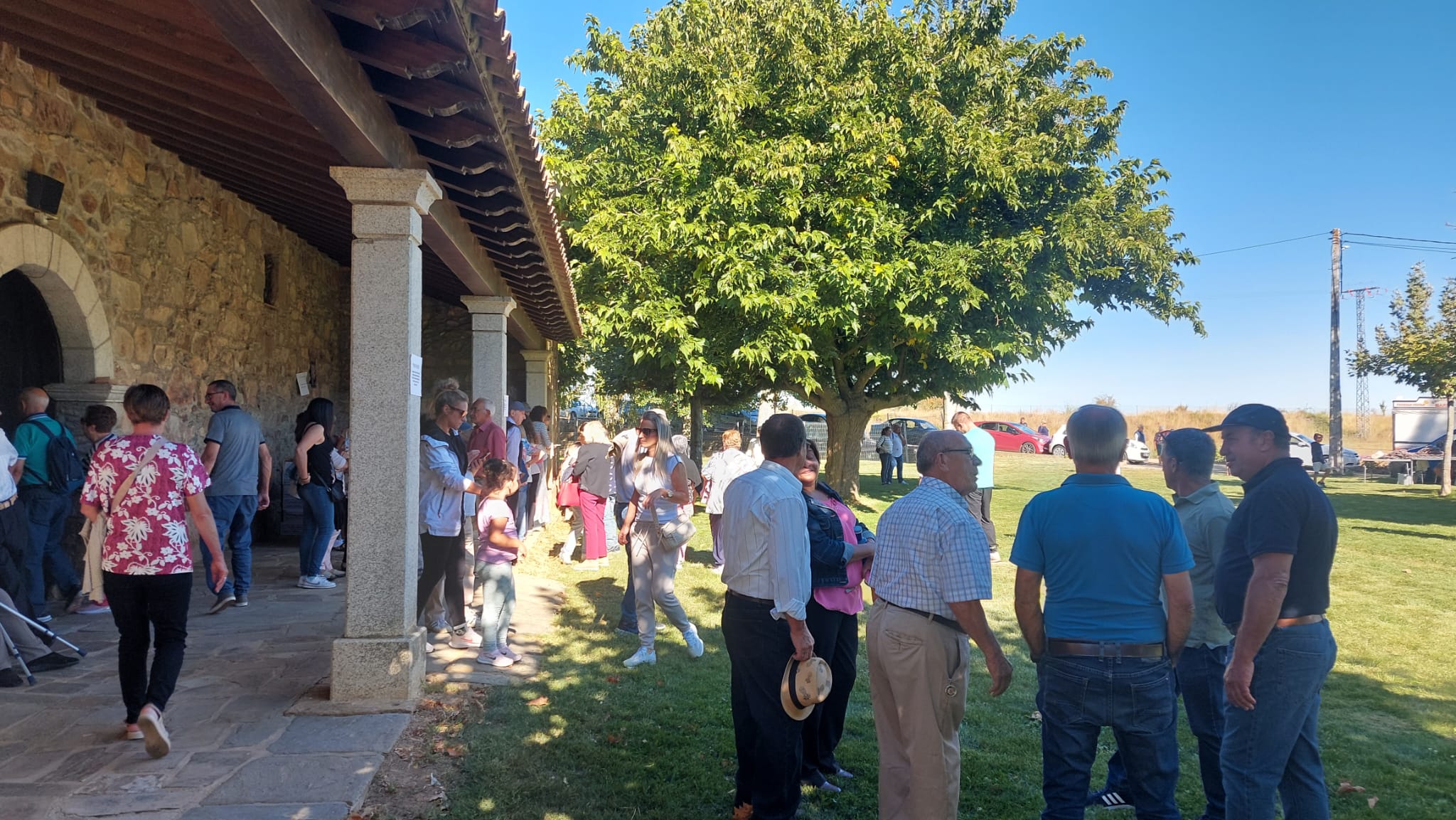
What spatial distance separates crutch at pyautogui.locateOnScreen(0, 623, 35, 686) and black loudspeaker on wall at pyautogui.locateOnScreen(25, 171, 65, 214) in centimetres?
258

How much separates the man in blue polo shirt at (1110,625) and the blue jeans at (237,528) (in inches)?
239

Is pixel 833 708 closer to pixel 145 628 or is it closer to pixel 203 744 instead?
pixel 203 744

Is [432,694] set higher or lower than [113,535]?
lower

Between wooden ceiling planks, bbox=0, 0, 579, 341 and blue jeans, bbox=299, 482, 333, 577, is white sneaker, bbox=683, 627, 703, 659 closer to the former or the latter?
wooden ceiling planks, bbox=0, 0, 579, 341

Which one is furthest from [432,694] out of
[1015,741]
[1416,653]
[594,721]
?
[1416,653]

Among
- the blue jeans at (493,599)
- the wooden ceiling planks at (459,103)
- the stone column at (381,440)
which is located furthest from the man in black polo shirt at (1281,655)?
the blue jeans at (493,599)

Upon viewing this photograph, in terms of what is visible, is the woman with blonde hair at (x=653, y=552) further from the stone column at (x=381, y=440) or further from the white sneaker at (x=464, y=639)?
the stone column at (x=381, y=440)

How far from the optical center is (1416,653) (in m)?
6.56

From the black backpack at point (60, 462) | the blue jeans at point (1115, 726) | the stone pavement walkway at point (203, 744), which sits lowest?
the stone pavement walkway at point (203, 744)

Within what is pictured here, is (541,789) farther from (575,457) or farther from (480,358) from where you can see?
(480,358)

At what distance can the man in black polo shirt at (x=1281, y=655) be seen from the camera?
9.34 ft

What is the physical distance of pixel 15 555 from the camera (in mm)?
5379

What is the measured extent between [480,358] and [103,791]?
6.02 metres

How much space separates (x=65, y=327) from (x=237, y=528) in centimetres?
183
